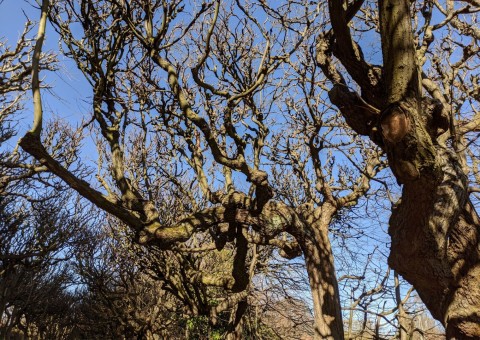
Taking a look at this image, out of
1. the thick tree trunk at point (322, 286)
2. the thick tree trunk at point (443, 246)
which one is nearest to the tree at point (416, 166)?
the thick tree trunk at point (443, 246)

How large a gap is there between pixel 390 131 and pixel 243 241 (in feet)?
9.15

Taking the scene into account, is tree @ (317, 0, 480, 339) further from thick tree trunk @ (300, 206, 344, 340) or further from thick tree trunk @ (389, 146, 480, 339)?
thick tree trunk @ (300, 206, 344, 340)

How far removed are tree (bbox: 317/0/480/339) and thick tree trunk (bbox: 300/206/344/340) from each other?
85cm

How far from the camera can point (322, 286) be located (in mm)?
4504

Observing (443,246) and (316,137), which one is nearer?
(443,246)

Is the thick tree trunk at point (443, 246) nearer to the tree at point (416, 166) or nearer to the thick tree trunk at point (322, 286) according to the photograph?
the tree at point (416, 166)

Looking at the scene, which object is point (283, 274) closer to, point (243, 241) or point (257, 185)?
point (243, 241)

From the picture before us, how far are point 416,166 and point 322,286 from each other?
6.88 feet

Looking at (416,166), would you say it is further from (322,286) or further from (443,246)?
(322,286)

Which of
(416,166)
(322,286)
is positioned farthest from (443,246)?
(322,286)

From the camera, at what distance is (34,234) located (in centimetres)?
1126

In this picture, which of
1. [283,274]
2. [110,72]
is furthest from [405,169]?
[283,274]

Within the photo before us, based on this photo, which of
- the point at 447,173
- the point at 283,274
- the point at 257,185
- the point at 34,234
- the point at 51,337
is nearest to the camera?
the point at 447,173

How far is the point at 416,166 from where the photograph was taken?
295 centimetres
